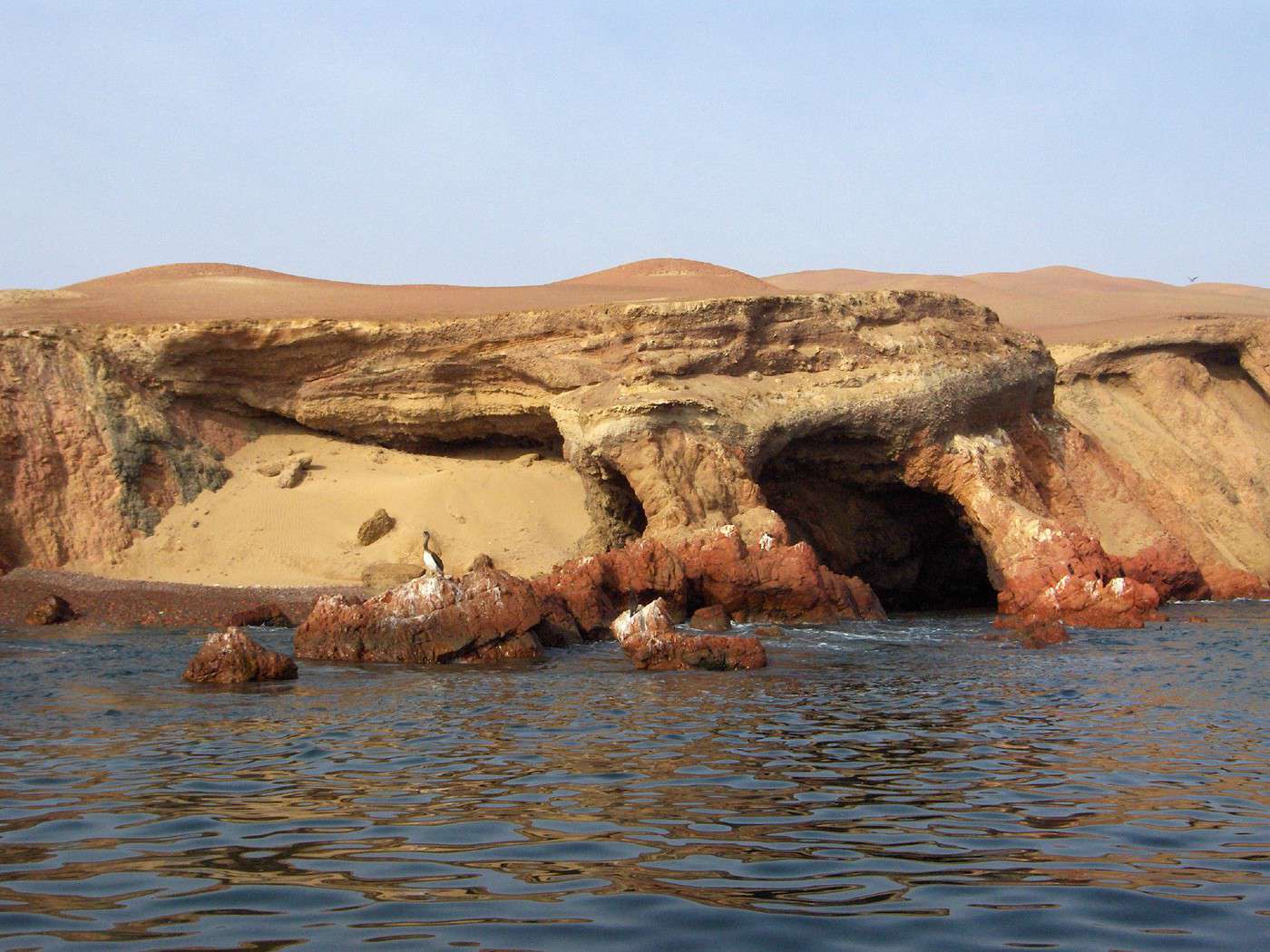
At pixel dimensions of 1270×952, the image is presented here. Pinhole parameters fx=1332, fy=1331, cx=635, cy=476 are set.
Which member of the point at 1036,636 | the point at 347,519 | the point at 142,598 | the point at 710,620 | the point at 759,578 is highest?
the point at 347,519

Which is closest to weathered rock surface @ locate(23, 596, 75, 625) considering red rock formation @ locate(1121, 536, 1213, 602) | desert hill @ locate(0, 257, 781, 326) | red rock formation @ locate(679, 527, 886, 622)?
desert hill @ locate(0, 257, 781, 326)

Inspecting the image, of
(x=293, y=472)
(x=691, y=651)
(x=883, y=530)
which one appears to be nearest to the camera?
(x=691, y=651)

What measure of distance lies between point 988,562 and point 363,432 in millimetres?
10838

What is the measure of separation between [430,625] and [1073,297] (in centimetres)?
4883

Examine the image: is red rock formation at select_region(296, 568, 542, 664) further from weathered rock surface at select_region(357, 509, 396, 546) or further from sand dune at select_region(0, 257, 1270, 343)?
sand dune at select_region(0, 257, 1270, 343)

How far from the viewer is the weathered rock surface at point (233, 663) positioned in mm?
11258

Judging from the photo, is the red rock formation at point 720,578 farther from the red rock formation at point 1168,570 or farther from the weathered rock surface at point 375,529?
the red rock formation at point 1168,570

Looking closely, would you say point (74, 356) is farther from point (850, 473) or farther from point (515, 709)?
point (515, 709)

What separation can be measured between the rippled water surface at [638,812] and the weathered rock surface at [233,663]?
33 centimetres

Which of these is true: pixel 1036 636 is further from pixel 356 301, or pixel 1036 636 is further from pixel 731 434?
pixel 356 301

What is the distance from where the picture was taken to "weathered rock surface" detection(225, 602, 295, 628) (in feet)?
55.1

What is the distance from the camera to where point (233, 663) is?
11.3 meters

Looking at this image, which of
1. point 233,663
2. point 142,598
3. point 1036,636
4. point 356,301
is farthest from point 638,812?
point 356,301

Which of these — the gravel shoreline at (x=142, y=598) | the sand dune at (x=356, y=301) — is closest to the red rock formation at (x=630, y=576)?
the gravel shoreline at (x=142, y=598)
